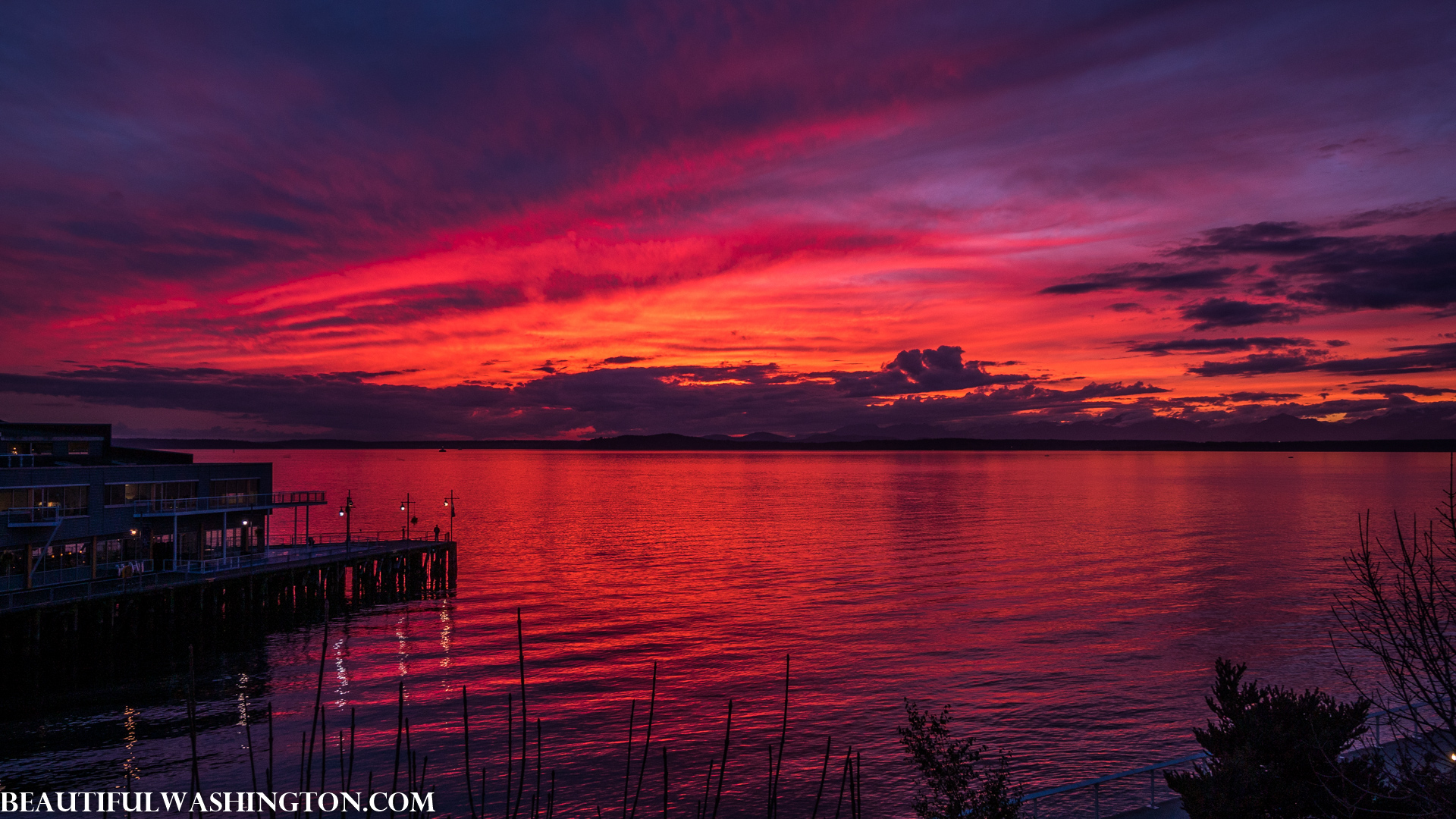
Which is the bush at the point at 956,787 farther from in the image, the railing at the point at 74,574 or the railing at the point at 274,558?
the railing at the point at 274,558

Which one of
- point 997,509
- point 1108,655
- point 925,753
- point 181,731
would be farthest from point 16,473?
point 997,509

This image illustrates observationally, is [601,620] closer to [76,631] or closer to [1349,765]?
[76,631]

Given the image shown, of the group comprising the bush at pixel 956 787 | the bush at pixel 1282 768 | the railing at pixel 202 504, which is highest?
the railing at pixel 202 504

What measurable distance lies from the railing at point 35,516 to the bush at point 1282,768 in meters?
51.8

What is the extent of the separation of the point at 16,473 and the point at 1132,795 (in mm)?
53302

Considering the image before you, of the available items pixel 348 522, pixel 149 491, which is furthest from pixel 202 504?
pixel 348 522

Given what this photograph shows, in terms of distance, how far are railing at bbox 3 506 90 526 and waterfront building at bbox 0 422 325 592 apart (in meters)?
0.05

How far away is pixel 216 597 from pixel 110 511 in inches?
301

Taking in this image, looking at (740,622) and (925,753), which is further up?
(925,753)

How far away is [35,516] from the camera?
44.5 meters

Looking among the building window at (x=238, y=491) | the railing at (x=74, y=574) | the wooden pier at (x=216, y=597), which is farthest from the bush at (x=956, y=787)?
the building window at (x=238, y=491)

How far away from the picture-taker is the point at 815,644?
50125 mm

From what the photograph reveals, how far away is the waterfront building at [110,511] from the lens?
44.7 m

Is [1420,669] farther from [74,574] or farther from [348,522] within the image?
[74,574]
